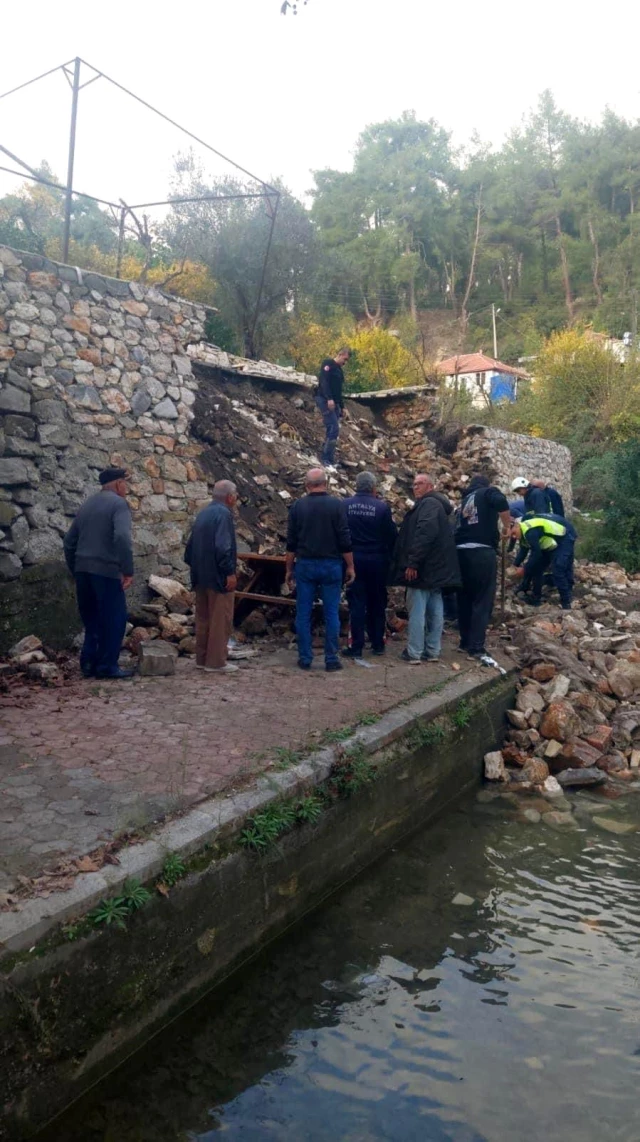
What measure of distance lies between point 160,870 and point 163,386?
671 centimetres

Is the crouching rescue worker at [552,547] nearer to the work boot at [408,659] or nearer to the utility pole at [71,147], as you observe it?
the work boot at [408,659]

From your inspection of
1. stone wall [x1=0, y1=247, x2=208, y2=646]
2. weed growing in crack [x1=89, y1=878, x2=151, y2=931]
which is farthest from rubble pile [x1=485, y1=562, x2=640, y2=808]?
weed growing in crack [x1=89, y1=878, x2=151, y2=931]

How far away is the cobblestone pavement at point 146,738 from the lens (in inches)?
152

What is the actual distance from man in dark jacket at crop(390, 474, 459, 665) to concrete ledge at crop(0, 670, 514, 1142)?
2306 millimetres

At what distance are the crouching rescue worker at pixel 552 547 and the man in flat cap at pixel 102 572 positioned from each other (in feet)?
21.3

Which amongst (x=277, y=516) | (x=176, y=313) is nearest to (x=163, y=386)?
(x=176, y=313)

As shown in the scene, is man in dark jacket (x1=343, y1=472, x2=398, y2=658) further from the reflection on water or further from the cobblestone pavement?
the reflection on water

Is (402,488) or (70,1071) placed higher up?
(402,488)

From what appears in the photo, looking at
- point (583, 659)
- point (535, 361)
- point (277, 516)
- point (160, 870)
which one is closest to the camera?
point (160, 870)

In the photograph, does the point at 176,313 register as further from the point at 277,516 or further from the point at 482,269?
the point at 482,269

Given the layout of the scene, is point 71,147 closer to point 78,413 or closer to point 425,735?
point 78,413

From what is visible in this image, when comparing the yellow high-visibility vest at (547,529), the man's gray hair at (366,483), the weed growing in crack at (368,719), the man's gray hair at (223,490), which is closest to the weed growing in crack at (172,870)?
the weed growing in crack at (368,719)

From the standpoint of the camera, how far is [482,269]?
177ft

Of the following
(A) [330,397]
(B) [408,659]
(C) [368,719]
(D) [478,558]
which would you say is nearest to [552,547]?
(D) [478,558]
